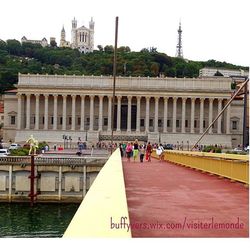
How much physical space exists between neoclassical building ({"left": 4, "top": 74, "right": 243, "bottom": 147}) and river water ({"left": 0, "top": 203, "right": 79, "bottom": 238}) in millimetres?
57710

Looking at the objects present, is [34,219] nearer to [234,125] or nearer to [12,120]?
[12,120]

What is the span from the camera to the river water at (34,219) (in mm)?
27234

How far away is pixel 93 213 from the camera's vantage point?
402 cm

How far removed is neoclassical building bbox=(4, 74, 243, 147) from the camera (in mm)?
95875

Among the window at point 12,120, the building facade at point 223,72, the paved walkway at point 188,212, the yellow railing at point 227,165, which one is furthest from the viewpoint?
the building facade at point 223,72

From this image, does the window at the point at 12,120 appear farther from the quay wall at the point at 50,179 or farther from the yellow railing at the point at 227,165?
the yellow railing at the point at 227,165

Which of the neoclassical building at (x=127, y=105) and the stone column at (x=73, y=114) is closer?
the stone column at (x=73, y=114)

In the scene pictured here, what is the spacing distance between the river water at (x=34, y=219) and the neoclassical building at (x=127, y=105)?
2272 inches

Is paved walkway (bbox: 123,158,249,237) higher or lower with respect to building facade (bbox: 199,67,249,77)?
lower

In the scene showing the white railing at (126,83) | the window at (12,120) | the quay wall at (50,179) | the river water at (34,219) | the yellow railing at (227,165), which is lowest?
the river water at (34,219)

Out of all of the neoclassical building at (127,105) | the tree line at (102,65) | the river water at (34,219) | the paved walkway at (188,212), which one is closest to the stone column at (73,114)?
the neoclassical building at (127,105)

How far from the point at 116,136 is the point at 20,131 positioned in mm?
16600

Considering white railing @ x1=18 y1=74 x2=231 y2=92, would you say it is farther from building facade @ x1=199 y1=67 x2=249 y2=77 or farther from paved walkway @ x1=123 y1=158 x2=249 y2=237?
paved walkway @ x1=123 y1=158 x2=249 y2=237

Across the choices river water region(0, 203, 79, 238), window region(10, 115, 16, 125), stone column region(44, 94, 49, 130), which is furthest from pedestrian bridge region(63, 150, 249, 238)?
window region(10, 115, 16, 125)
